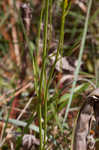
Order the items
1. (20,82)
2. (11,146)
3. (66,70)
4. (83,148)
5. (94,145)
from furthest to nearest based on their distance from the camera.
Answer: (20,82) < (66,70) < (11,146) < (94,145) < (83,148)

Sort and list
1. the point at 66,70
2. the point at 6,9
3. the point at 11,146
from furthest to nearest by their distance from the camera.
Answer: the point at 6,9
the point at 66,70
the point at 11,146

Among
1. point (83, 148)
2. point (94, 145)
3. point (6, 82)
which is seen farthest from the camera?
point (6, 82)

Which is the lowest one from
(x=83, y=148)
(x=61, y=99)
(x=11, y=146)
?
(x=11, y=146)

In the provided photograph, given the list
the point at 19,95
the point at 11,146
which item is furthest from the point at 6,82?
the point at 11,146

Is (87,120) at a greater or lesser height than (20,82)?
greater

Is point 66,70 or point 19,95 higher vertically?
point 66,70

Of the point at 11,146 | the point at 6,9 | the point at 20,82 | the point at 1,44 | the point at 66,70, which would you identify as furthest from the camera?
the point at 6,9

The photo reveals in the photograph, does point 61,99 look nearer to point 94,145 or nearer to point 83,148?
point 94,145

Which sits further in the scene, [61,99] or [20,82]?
[20,82]

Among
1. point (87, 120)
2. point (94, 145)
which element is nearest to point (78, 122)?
point (87, 120)
